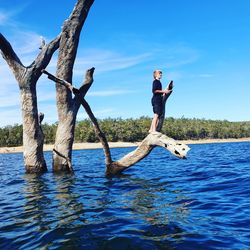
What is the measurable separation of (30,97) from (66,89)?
6.31ft

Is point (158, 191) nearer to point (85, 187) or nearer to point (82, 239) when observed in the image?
point (85, 187)

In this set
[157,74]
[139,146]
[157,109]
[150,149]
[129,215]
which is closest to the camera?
[129,215]

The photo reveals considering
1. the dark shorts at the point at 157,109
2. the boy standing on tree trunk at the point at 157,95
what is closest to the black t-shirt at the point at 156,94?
the boy standing on tree trunk at the point at 157,95

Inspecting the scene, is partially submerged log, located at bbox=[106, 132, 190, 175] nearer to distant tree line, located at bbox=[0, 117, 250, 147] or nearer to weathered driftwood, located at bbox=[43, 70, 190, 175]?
weathered driftwood, located at bbox=[43, 70, 190, 175]

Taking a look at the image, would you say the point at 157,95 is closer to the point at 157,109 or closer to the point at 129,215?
the point at 157,109

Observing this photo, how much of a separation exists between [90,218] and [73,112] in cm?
1164

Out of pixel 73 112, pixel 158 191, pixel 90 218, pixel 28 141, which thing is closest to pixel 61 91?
pixel 73 112

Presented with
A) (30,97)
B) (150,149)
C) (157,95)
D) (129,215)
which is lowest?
(129,215)

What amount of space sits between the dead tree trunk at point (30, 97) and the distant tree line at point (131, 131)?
97747 mm

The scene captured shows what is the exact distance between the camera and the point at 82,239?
22.6 ft

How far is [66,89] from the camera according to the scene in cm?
1912

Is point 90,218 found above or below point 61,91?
below

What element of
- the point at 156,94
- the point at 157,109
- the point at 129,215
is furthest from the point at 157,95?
the point at 129,215

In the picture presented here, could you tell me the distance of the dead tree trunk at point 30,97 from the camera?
19.0 meters
